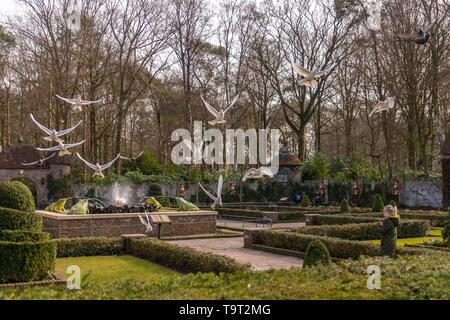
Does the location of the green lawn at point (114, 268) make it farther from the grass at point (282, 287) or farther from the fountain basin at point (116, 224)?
the grass at point (282, 287)

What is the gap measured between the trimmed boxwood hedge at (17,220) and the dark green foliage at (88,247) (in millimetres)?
4063

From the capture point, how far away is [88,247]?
49.9ft

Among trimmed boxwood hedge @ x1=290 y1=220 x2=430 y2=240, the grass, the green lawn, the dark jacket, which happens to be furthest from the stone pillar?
the grass

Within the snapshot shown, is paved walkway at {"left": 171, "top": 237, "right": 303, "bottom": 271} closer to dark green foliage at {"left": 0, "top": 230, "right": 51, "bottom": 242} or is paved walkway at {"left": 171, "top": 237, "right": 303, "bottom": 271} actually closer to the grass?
the grass

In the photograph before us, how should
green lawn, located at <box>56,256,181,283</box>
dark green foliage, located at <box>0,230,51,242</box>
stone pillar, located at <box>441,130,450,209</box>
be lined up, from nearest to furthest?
dark green foliage, located at <box>0,230,51,242</box>, green lawn, located at <box>56,256,181,283</box>, stone pillar, located at <box>441,130,450,209</box>

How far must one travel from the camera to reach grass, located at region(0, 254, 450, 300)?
20.1ft

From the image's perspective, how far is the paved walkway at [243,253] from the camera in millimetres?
13078

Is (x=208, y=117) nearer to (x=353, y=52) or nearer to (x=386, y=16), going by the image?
(x=353, y=52)

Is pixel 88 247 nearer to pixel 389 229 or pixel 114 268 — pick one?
pixel 114 268

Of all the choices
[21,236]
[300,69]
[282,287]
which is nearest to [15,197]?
[21,236]

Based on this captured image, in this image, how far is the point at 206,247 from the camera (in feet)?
55.3

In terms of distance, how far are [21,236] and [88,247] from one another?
192 inches

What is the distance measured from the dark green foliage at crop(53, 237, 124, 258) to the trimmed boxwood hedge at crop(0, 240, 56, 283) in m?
4.52
